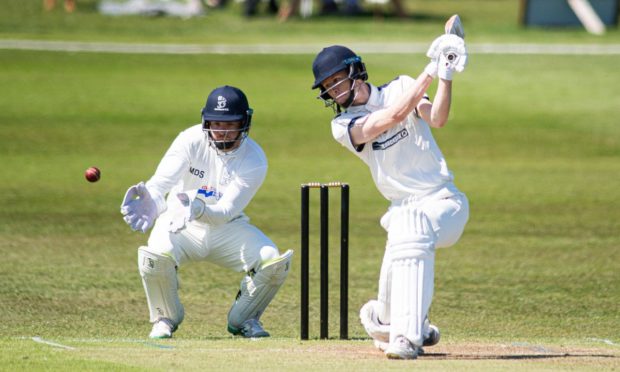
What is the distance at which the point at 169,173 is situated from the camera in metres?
6.98

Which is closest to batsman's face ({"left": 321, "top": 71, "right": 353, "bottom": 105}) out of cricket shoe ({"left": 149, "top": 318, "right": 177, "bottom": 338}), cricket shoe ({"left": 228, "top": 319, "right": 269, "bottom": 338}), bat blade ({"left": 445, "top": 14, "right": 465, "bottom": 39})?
bat blade ({"left": 445, "top": 14, "right": 465, "bottom": 39})

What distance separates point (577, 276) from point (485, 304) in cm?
135

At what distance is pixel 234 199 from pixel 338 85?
112 centimetres

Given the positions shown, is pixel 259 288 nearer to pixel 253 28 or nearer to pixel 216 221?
pixel 216 221

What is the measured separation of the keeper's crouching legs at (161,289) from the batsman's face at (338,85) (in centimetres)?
149

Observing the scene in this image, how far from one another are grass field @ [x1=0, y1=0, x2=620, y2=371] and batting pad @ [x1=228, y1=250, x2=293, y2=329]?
0.19 metres

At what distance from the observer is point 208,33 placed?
98.5 feet

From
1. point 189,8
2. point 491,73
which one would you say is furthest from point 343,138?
point 189,8

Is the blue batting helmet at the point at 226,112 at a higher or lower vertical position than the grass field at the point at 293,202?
higher

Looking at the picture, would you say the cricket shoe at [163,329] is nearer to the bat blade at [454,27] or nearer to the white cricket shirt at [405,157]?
the white cricket shirt at [405,157]

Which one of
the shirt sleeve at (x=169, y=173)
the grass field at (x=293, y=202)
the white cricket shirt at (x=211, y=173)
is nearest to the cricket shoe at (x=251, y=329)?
the grass field at (x=293, y=202)

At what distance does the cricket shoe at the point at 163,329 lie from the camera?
7.11m

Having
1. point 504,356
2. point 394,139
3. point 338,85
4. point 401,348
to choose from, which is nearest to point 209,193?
point 338,85

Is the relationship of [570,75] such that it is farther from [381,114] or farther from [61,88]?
[381,114]
